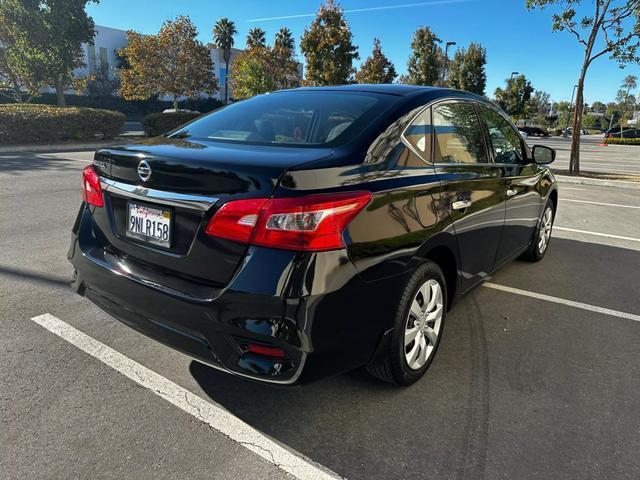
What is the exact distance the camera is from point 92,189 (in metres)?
2.74

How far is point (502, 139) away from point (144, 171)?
9.81ft

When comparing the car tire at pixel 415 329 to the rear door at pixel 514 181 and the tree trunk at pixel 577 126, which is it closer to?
the rear door at pixel 514 181

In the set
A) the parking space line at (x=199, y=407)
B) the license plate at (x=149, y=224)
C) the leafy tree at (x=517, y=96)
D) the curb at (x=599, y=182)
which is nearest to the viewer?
the parking space line at (x=199, y=407)

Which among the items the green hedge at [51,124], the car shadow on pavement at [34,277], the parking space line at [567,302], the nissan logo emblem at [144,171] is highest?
the green hedge at [51,124]

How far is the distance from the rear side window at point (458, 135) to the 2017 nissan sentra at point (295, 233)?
0.8 inches

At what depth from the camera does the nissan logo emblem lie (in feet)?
7.64

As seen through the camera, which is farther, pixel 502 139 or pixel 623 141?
pixel 623 141

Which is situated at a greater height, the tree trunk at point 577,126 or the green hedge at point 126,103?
the green hedge at point 126,103

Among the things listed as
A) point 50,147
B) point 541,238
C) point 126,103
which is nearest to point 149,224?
point 541,238

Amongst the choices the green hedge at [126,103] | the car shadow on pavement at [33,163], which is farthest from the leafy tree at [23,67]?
the green hedge at [126,103]

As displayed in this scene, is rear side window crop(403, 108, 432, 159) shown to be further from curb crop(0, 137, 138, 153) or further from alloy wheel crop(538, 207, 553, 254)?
curb crop(0, 137, 138, 153)

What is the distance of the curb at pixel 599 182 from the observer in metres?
11.8

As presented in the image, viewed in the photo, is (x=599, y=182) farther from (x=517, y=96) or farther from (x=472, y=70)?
(x=517, y=96)

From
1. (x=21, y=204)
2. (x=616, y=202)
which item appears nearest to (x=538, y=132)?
(x=616, y=202)
